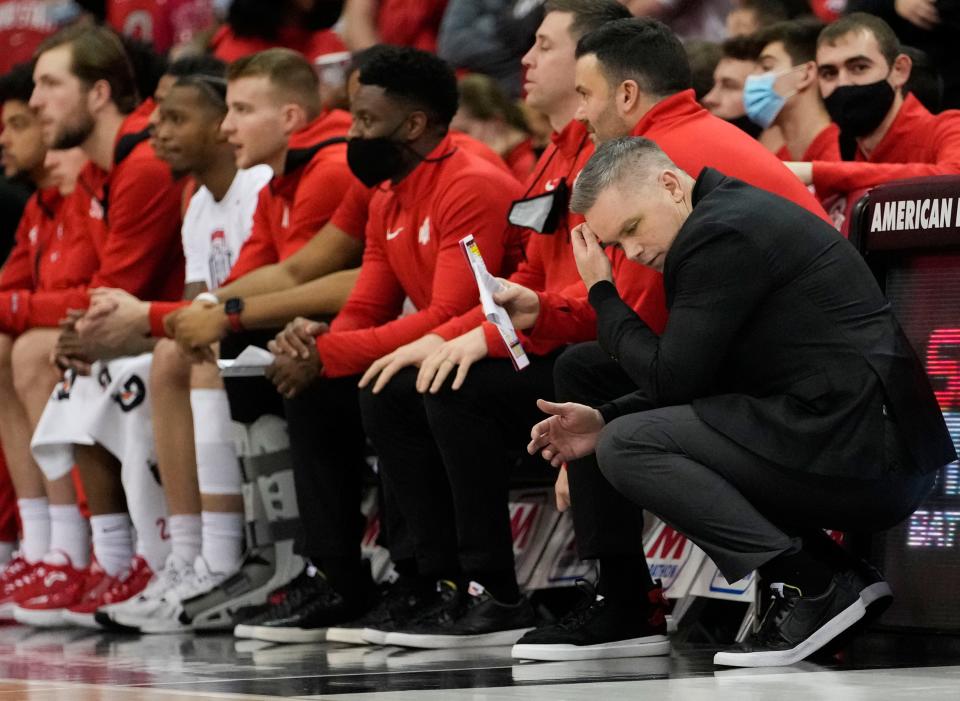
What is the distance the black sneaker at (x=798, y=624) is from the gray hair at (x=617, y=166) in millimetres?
1066

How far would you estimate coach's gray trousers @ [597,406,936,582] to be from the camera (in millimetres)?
4320

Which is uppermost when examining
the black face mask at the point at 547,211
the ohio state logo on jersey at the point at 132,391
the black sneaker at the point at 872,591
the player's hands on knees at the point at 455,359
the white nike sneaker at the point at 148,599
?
the black face mask at the point at 547,211

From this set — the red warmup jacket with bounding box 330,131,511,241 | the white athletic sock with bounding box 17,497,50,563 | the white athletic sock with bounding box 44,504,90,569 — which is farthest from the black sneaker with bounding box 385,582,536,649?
the white athletic sock with bounding box 17,497,50,563

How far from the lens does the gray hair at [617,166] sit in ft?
14.6

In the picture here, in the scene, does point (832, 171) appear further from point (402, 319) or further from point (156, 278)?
point (156, 278)

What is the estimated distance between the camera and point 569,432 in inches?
184

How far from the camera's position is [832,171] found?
5.56m

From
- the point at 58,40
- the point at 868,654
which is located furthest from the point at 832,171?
the point at 58,40

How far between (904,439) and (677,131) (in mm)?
1076

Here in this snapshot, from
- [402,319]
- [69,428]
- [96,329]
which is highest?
[402,319]

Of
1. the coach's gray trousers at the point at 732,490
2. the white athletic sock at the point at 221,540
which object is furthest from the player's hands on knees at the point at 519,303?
the white athletic sock at the point at 221,540

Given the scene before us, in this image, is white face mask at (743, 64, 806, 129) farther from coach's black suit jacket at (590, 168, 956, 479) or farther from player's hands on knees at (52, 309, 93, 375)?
player's hands on knees at (52, 309, 93, 375)

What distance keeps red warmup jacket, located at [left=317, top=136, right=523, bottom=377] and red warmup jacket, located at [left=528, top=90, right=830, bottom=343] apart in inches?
30.3

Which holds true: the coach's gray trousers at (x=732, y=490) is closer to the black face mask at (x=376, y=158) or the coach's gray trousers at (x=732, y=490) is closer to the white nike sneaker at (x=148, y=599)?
the black face mask at (x=376, y=158)
